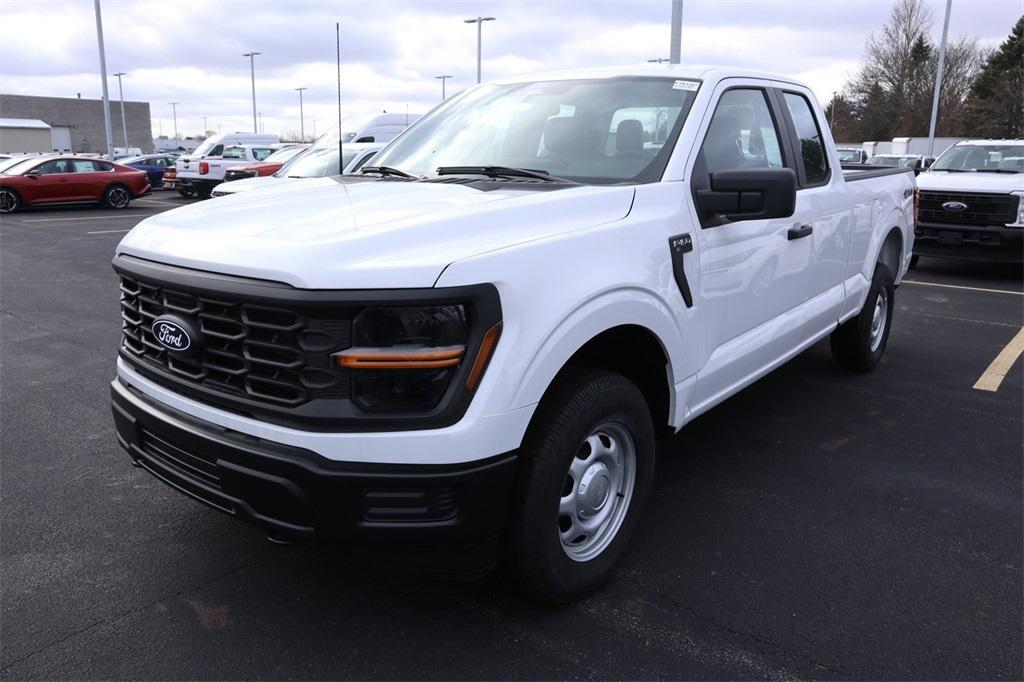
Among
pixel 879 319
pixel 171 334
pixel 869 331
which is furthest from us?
pixel 879 319

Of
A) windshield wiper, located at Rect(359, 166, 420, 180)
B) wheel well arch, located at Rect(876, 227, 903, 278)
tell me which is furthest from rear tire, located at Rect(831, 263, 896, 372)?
windshield wiper, located at Rect(359, 166, 420, 180)

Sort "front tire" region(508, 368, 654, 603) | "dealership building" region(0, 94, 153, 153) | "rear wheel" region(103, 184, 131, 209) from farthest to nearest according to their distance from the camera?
"dealership building" region(0, 94, 153, 153) → "rear wheel" region(103, 184, 131, 209) → "front tire" region(508, 368, 654, 603)

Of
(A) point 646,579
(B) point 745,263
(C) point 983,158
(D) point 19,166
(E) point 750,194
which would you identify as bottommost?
(A) point 646,579

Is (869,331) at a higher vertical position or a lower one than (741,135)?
lower

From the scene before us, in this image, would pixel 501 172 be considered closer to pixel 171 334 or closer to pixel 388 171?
pixel 388 171

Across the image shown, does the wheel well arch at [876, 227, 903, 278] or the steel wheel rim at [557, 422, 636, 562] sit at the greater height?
the wheel well arch at [876, 227, 903, 278]

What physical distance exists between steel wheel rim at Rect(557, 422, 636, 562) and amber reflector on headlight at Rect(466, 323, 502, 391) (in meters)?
0.58

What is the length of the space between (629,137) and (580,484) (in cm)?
155

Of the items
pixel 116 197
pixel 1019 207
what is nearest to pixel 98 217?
pixel 116 197

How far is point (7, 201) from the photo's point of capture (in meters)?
20.1

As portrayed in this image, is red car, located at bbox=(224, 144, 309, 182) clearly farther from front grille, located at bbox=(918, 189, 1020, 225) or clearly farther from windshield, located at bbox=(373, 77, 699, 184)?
windshield, located at bbox=(373, 77, 699, 184)

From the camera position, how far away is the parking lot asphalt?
8.59ft

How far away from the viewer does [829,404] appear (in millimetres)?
5262

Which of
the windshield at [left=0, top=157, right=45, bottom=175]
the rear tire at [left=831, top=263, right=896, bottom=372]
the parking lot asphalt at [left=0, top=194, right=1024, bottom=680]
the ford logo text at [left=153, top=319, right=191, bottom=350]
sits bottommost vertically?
the parking lot asphalt at [left=0, top=194, right=1024, bottom=680]
